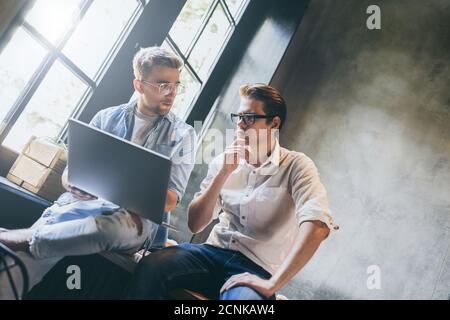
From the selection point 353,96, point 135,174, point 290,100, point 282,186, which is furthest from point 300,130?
point 135,174

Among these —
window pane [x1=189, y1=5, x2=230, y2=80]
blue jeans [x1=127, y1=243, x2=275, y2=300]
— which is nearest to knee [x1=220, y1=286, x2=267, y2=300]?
blue jeans [x1=127, y1=243, x2=275, y2=300]

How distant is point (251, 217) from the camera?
5.56 feet

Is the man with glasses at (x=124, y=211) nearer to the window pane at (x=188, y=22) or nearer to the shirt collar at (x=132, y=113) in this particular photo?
the shirt collar at (x=132, y=113)

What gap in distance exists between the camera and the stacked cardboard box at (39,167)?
1725mm

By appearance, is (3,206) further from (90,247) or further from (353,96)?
(353,96)

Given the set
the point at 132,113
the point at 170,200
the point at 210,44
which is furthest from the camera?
the point at 210,44

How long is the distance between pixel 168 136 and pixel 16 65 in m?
0.89

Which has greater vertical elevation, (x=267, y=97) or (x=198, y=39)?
(x=198, y=39)

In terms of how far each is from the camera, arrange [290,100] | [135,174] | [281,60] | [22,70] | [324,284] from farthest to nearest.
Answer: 1. [290,100]
2. [281,60]
3. [324,284]
4. [22,70]
5. [135,174]

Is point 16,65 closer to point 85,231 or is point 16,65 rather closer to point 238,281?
point 85,231

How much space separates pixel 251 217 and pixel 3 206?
125cm

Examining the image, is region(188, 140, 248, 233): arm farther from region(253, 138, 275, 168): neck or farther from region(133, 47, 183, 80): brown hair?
region(133, 47, 183, 80): brown hair

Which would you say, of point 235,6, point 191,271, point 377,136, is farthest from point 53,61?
point 377,136

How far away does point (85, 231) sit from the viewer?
1.35m
